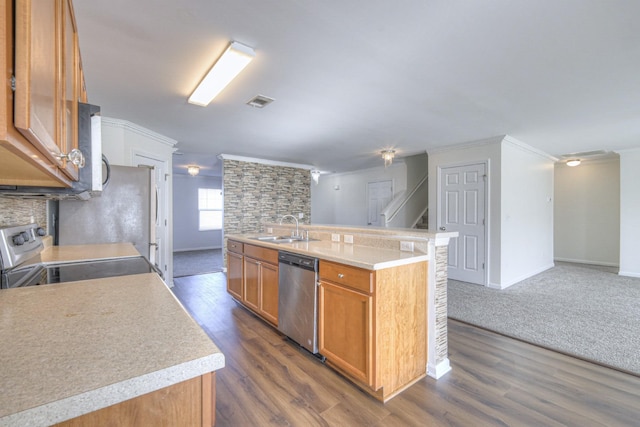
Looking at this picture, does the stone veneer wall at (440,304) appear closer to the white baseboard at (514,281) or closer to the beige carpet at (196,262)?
the white baseboard at (514,281)

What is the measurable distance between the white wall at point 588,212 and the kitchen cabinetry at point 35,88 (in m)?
9.08

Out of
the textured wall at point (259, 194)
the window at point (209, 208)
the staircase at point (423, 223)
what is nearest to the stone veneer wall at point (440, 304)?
the textured wall at point (259, 194)

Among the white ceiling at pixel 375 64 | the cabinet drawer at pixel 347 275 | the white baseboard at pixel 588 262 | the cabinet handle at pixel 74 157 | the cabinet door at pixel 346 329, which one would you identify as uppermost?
the white ceiling at pixel 375 64

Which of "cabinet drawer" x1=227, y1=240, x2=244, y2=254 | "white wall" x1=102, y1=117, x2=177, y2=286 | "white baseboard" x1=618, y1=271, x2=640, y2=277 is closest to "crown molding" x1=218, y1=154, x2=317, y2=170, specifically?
"white wall" x1=102, y1=117, x2=177, y2=286

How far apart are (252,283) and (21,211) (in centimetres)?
201

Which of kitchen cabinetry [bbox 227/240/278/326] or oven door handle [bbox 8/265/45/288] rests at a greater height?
oven door handle [bbox 8/265/45/288]

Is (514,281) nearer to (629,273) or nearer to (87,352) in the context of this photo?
(629,273)

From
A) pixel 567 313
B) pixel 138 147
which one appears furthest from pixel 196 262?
pixel 567 313

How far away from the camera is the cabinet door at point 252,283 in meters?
3.12

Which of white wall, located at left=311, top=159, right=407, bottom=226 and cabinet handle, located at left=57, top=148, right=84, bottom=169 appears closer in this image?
cabinet handle, located at left=57, top=148, right=84, bottom=169

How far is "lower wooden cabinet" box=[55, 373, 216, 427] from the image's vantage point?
53cm

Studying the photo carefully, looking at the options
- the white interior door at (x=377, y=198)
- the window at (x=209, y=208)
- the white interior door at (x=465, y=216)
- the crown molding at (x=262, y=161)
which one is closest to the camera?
the white interior door at (x=465, y=216)

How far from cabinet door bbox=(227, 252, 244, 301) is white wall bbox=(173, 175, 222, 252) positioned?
19.1ft

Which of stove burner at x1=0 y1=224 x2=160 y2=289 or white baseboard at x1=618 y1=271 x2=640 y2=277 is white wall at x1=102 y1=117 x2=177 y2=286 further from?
white baseboard at x1=618 y1=271 x2=640 y2=277
